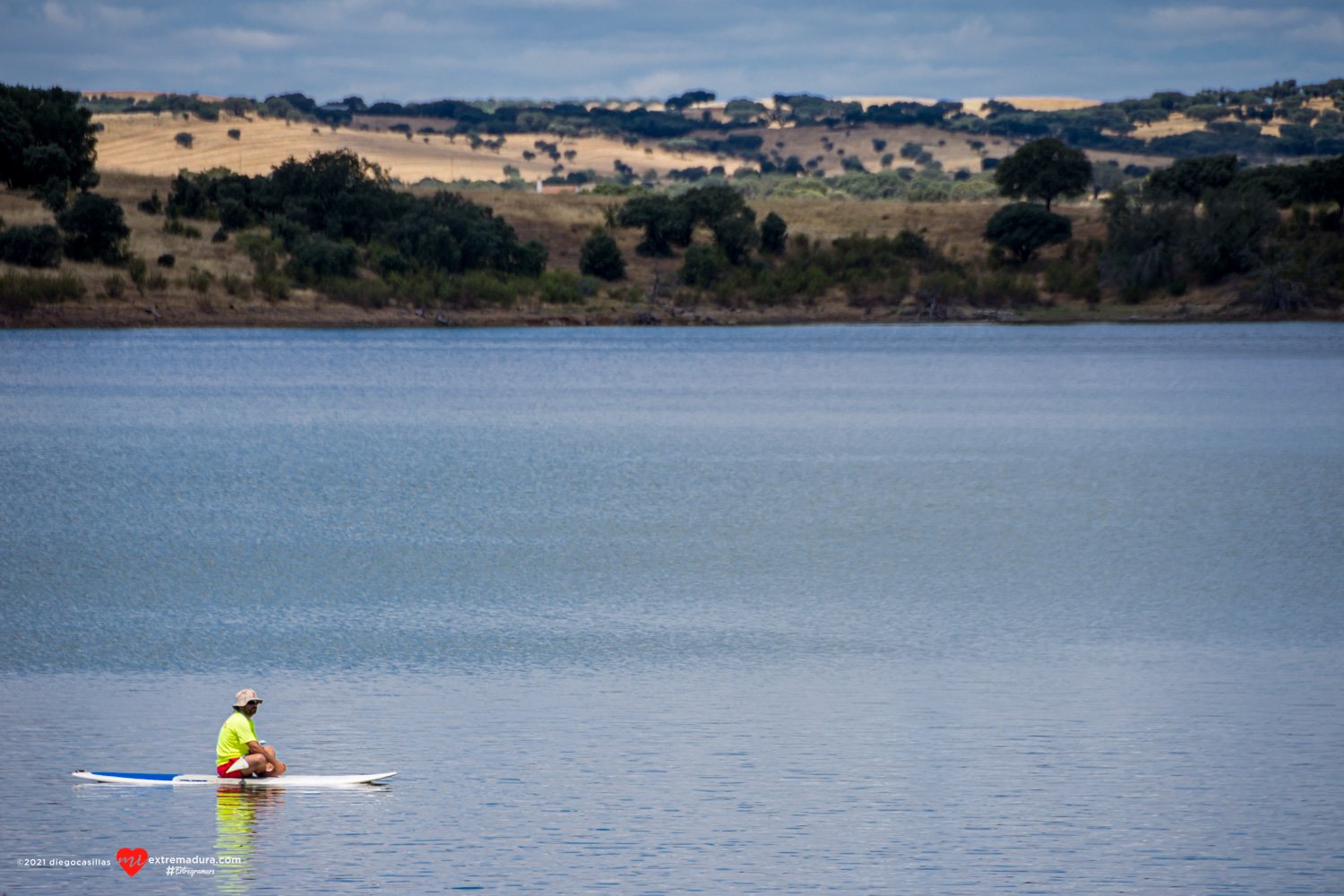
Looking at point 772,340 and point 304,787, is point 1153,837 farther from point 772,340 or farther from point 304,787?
point 772,340

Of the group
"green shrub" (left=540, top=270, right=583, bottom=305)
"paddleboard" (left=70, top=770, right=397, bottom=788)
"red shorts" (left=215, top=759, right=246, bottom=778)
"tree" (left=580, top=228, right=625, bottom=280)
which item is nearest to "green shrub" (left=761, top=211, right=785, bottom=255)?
"tree" (left=580, top=228, right=625, bottom=280)

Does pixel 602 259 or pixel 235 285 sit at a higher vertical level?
pixel 602 259

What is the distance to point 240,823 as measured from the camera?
9234 millimetres

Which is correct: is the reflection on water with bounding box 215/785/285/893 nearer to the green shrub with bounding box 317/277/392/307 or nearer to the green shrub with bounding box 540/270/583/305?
the green shrub with bounding box 317/277/392/307

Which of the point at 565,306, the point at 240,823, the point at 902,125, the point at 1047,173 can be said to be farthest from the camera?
the point at 902,125

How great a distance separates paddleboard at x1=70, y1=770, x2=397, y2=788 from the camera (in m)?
9.63

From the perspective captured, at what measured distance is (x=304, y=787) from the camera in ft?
32.0

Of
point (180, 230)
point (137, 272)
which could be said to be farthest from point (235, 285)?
point (180, 230)

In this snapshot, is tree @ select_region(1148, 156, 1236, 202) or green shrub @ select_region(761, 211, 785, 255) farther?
tree @ select_region(1148, 156, 1236, 202)

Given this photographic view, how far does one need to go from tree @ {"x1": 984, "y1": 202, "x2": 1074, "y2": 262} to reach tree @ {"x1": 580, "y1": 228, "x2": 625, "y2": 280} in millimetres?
19781

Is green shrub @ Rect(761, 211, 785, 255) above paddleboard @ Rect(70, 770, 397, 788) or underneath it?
above

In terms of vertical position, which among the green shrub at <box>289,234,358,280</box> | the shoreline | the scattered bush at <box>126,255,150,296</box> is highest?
the green shrub at <box>289,234,358,280</box>

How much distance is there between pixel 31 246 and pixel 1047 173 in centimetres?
5139

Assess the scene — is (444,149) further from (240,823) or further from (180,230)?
(240,823)
